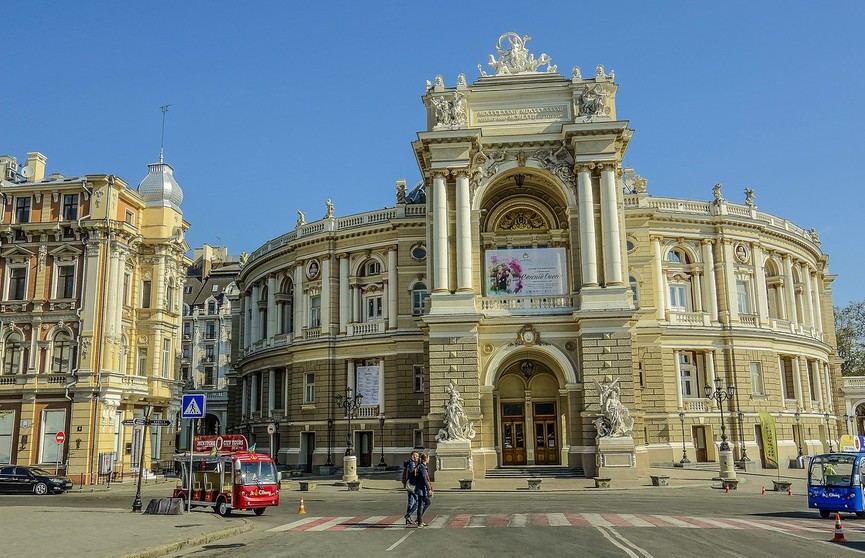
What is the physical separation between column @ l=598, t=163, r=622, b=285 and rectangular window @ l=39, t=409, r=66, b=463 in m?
30.9

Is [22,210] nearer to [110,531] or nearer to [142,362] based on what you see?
[142,362]

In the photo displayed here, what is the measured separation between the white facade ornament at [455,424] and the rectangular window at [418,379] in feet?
42.8

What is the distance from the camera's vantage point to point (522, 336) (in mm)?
41156

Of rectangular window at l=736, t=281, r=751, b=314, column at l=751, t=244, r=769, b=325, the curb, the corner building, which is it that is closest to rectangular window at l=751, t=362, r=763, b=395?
the corner building

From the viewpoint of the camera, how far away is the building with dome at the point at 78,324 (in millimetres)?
42594

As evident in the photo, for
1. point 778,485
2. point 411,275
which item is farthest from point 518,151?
point 778,485

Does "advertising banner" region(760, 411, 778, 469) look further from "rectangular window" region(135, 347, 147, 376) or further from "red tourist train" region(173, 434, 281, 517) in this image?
"rectangular window" region(135, 347, 147, 376)

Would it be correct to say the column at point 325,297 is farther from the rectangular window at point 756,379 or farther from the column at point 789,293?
the column at point 789,293

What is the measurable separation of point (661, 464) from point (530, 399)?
11.8 m

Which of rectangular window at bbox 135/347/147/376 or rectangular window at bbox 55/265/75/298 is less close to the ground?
rectangular window at bbox 55/265/75/298

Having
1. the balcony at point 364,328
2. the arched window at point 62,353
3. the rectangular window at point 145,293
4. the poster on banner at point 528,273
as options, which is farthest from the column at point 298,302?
the poster on banner at point 528,273

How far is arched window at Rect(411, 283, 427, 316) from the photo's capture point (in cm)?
5375

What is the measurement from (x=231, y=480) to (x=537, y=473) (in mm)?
20113

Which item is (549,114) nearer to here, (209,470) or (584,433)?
(584,433)
